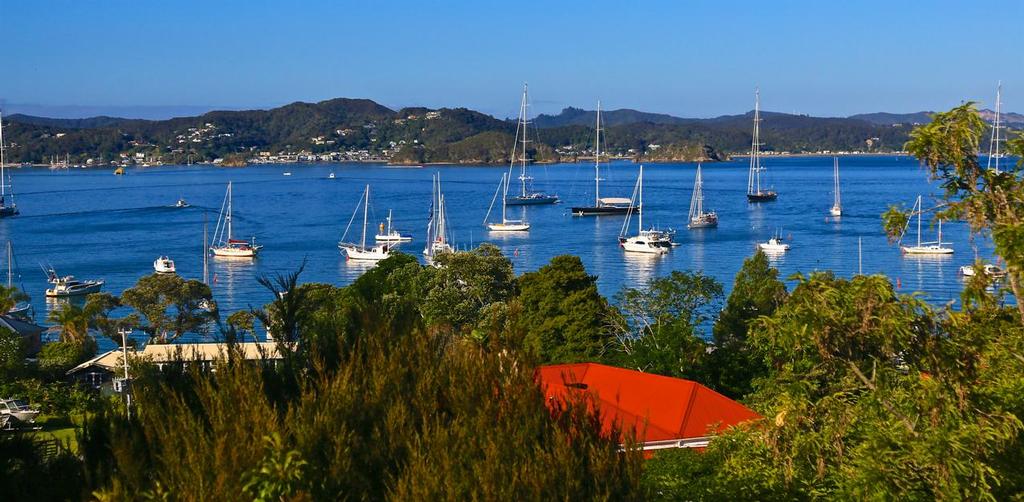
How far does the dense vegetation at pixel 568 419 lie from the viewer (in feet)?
11.3

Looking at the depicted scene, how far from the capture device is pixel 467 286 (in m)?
20.0

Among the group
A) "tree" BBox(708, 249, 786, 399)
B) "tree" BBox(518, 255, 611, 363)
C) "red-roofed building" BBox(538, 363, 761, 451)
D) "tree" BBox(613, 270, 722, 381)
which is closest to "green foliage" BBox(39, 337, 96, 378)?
"tree" BBox(518, 255, 611, 363)

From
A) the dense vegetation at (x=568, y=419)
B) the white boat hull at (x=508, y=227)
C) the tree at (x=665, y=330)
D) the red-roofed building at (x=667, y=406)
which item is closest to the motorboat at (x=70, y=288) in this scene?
the tree at (x=665, y=330)

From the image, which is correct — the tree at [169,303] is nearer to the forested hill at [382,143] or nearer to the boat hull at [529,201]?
the boat hull at [529,201]

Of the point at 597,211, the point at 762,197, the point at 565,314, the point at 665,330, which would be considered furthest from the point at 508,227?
the point at 665,330

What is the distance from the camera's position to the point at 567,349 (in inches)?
647

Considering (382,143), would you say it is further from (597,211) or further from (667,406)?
(667,406)

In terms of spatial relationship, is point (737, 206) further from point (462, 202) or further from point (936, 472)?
point (936, 472)

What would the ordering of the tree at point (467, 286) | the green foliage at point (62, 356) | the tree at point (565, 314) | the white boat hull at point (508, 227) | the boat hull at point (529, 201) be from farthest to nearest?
the boat hull at point (529, 201) < the white boat hull at point (508, 227) < the tree at point (467, 286) < the green foliage at point (62, 356) < the tree at point (565, 314)

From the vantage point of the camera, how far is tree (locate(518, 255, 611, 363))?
53.8ft

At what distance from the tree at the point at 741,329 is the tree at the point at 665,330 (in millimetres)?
281

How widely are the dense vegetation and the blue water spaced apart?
10804mm

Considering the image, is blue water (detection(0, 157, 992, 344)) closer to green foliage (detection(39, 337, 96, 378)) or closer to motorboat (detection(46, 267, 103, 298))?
motorboat (detection(46, 267, 103, 298))

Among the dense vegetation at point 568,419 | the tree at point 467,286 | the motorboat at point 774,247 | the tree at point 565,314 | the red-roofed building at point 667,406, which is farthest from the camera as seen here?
the motorboat at point 774,247
